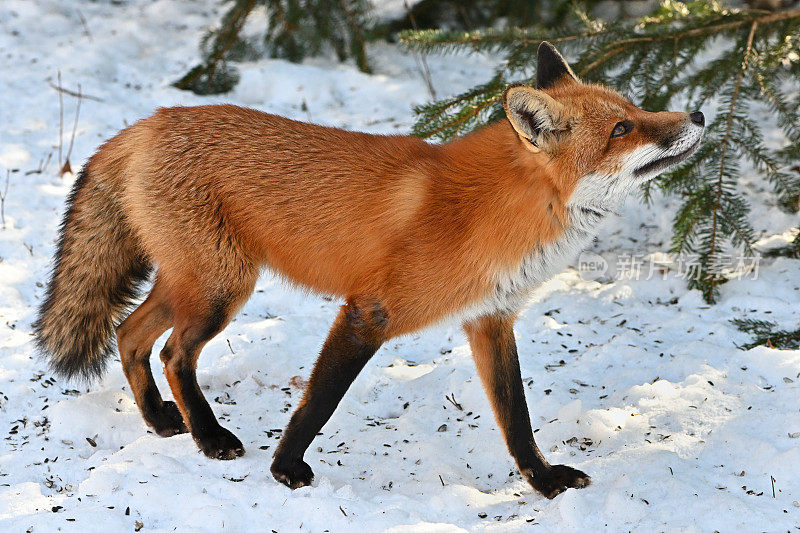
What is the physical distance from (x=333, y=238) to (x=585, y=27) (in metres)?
2.75

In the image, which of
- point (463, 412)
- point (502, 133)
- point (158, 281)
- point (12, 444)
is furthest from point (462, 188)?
point (12, 444)

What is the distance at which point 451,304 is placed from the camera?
3119 mm

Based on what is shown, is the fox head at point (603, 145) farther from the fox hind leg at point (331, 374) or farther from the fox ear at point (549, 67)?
the fox hind leg at point (331, 374)

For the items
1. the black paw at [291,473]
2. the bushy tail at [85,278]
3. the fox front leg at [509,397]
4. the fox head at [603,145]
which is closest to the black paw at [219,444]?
the black paw at [291,473]

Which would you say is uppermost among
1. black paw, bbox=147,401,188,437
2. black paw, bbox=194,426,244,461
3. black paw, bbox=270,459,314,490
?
black paw, bbox=270,459,314,490

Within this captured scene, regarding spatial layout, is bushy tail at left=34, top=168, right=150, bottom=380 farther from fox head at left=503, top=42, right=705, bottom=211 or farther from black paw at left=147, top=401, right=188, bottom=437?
fox head at left=503, top=42, right=705, bottom=211

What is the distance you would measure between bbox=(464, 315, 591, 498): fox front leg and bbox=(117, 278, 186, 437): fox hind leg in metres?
1.49

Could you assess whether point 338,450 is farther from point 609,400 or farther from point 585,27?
point 585,27

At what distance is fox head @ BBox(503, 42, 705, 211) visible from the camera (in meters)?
2.95

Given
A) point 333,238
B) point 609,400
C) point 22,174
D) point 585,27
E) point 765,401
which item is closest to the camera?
point 333,238

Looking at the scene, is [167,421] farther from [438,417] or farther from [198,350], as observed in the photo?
[438,417]

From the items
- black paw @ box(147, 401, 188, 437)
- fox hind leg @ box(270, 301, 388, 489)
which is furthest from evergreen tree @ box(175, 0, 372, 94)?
fox hind leg @ box(270, 301, 388, 489)

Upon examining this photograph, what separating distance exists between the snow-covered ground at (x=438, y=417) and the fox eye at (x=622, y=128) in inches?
53.5

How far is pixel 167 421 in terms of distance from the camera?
3.80 meters
